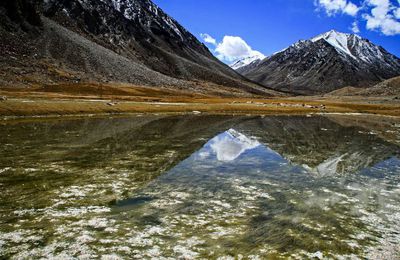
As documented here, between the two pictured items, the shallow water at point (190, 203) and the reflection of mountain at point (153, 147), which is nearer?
the shallow water at point (190, 203)

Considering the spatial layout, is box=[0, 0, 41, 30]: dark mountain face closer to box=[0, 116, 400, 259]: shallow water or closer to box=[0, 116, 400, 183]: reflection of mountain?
box=[0, 116, 400, 183]: reflection of mountain

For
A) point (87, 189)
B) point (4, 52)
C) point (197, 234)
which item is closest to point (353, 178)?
point (197, 234)

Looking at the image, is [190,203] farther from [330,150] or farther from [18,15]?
[18,15]

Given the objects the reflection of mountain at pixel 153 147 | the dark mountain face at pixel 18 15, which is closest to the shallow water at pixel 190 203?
the reflection of mountain at pixel 153 147

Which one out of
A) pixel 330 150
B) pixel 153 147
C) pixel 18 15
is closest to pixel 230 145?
pixel 153 147

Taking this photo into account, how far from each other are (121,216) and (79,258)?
339 centimetres

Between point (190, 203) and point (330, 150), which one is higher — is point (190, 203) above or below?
below

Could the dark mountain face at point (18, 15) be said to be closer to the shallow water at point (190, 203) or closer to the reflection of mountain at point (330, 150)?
the reflection of mountain at point (330, 150)

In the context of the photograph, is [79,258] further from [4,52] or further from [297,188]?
[4,52]

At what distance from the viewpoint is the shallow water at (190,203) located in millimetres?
11188

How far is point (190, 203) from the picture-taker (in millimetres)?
15352

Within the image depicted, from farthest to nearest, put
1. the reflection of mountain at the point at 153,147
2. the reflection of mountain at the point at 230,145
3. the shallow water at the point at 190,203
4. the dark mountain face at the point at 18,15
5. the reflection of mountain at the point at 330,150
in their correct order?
1. the dark mountain face at the point at 18,15
2. the reflection of mountain at the point at 230,145
3. the reflection of mountain at the point at 330,150
4. the reflection of mountain at the point at 153,147
5. the shallow water at the point at 190,203

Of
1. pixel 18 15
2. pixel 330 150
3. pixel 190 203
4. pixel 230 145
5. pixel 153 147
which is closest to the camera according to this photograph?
pixel 190 203

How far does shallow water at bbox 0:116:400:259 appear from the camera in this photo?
11188 mm
